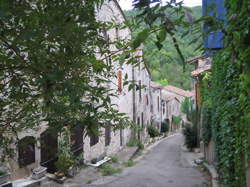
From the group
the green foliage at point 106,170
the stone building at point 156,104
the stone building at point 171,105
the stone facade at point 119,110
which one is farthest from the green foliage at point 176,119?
the green foliage at point 106,170

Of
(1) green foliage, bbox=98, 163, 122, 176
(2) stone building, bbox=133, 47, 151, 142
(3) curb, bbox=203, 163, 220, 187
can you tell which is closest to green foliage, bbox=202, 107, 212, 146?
(3) curb, bbox=203, 163, 220, 187

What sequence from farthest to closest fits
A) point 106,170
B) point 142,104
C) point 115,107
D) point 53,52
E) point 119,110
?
point 142,104 < point 119,110 < point 115,107 < point 106,170 < point 53,52

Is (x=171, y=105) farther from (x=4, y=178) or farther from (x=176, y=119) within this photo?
(x=4, y=178)

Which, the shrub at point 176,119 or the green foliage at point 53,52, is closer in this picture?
the green foliage at point 53,52

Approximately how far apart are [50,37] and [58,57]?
26cm

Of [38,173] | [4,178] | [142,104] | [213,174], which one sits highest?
[142,104]

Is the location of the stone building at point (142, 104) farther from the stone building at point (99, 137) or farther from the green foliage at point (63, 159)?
the green foliage at point (63, 159)

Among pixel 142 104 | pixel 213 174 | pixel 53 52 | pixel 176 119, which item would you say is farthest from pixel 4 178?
pixel 176 119

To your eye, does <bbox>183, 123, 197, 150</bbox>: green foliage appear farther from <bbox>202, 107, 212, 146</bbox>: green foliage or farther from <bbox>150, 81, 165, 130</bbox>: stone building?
<bbox>150, 81, 165, 130</bbox>: stone building

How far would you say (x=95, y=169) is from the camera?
11539 millimetres

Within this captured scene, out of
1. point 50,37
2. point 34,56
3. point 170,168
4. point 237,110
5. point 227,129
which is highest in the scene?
point 50,37

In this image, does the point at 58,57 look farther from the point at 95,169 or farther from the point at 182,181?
the point at 95,169

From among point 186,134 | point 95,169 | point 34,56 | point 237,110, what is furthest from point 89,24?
point 186,134

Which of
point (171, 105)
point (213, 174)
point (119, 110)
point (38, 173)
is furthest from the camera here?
point (171, 105)
